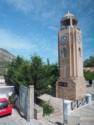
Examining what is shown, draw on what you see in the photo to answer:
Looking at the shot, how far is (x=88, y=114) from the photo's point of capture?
37.0 feet

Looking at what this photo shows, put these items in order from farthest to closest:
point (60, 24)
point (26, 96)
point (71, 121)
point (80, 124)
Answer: point (60, 24), point (26, 96), point (71, 121), point (80, 124)

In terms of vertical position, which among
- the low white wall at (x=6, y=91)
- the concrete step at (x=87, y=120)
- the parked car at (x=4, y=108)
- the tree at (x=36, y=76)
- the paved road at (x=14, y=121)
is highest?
the tree at (x=36, y=76)

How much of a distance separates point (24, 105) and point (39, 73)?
192 inches

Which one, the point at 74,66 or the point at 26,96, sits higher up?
the point at 74,66

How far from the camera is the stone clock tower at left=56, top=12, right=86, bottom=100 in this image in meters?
22.6

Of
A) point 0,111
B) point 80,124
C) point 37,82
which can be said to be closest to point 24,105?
point 0,111

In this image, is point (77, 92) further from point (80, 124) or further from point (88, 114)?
point (80, 124)

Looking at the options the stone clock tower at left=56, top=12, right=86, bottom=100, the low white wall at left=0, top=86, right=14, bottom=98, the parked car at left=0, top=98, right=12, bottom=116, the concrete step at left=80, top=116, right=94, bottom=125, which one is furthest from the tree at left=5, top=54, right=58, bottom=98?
the concrete step at left=80, top=116, right=94, bottom=125

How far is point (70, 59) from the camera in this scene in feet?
75.5

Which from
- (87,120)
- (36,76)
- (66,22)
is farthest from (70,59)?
(87,120)

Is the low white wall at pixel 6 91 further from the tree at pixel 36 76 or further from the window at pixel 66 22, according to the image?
the window at pixel 66 22

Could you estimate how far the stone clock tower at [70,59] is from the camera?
74.2ft

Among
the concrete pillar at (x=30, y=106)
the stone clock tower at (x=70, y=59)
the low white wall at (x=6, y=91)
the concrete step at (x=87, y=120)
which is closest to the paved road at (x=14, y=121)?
the concrete pillar at (x=30, y=106)

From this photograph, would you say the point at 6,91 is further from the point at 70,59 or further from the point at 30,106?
the point at 70,59
